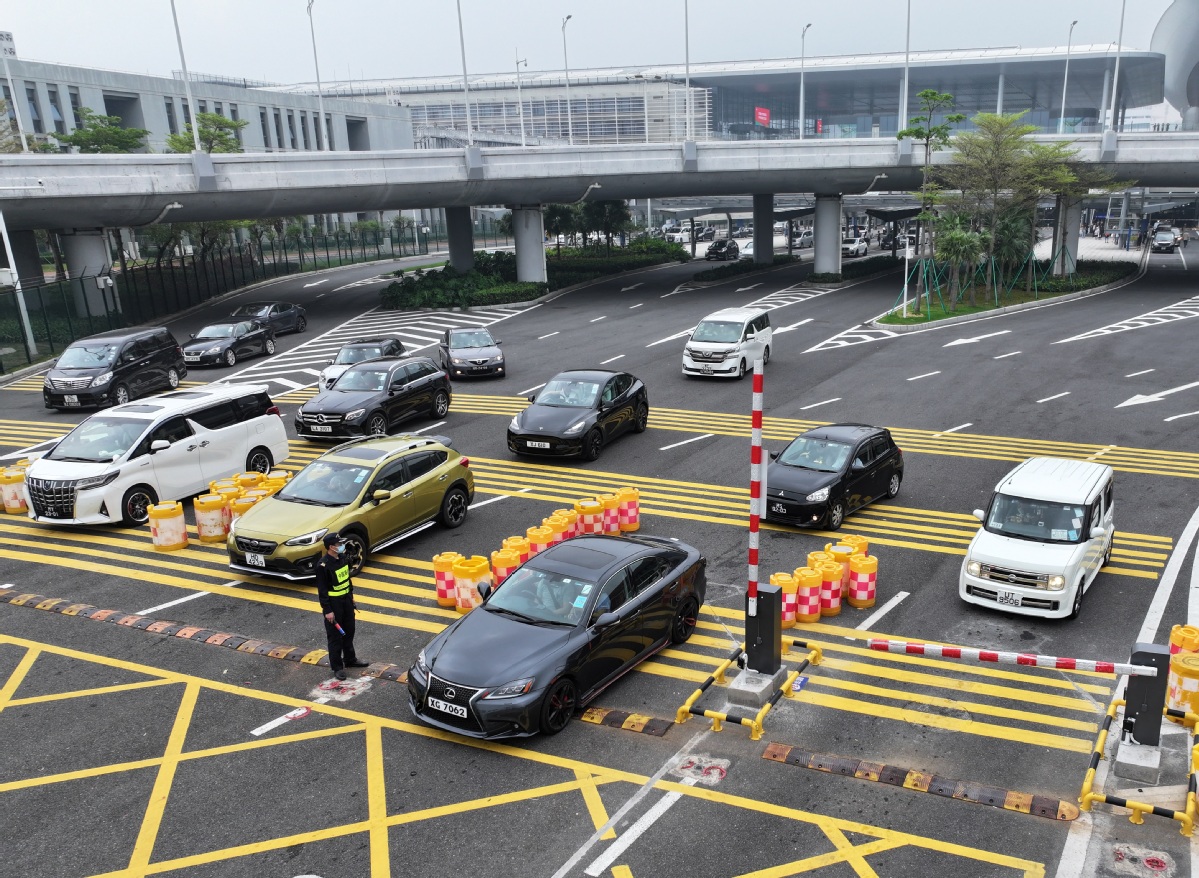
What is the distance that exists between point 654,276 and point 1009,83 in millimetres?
81605

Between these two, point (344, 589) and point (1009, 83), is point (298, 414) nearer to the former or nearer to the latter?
point (344, 589)

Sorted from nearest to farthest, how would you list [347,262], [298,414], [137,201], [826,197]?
[298,414] → [137,201] → [826,197] → [347,262]

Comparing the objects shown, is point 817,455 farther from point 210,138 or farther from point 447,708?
point 210,138

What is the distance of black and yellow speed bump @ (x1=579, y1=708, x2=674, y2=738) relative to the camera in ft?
32.2

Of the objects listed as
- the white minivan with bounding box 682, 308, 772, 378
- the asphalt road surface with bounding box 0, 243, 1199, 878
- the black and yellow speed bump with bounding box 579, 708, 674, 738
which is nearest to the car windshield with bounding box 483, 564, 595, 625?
the black and yellow speed bump with bounding box 579, 708, 674, 738

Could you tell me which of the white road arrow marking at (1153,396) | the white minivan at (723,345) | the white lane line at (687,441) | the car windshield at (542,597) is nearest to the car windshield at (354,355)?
the white minivan at (723,345)

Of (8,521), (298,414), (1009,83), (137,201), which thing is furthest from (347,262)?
(1009,83)

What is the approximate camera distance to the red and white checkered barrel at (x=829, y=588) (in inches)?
497

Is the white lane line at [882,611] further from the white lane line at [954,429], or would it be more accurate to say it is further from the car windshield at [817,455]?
the white lane line at [954,429]

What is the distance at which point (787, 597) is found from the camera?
12.4 meters

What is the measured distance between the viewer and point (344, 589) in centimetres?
1088

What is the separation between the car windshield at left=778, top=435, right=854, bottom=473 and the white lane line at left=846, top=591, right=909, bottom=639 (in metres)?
3.29

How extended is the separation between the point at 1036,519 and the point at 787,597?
12.9 feet

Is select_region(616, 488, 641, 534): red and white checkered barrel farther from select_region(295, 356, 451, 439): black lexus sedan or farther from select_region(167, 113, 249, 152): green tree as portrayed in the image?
select_region(167, 113, 249, 152): green tree
